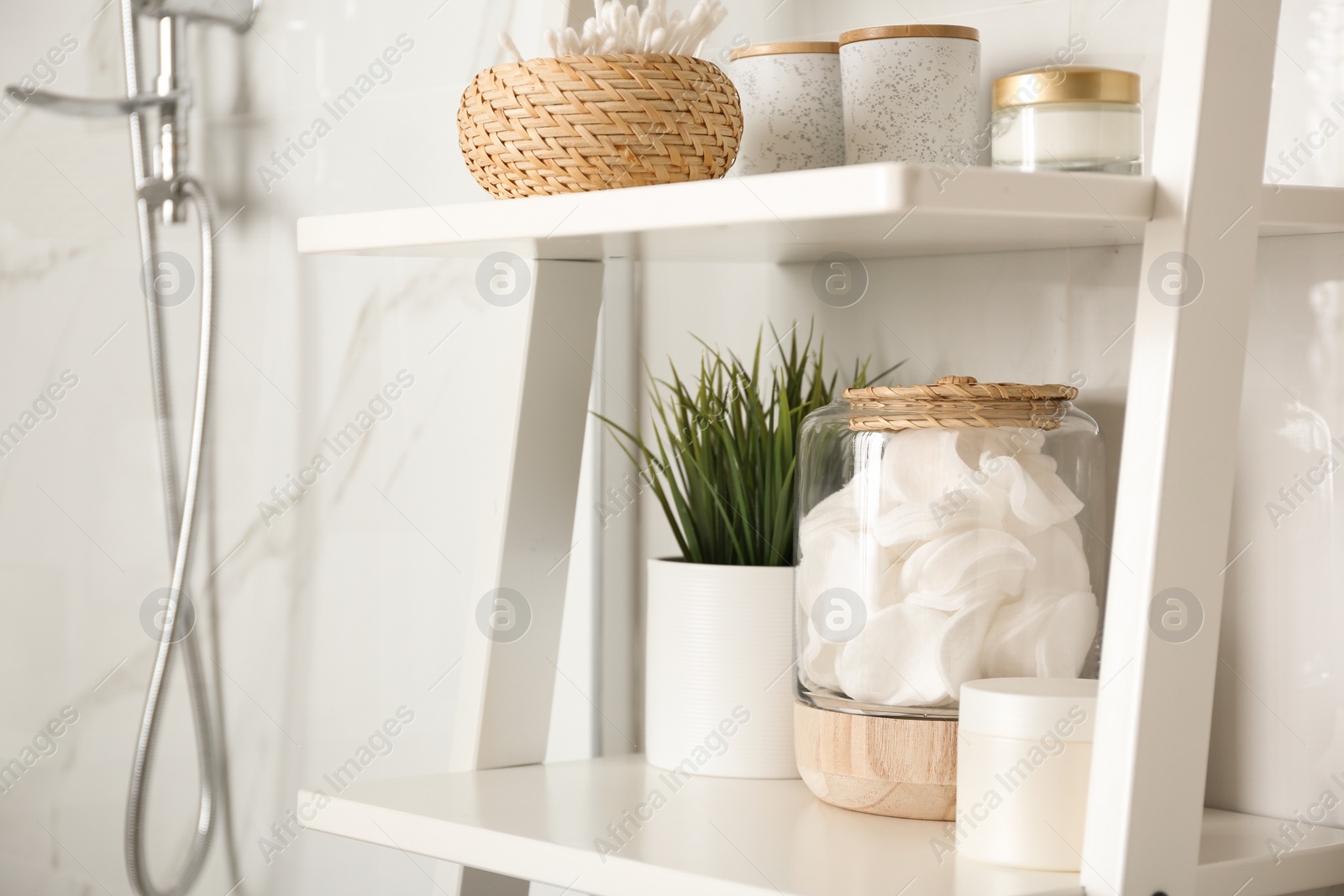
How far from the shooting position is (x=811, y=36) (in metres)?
0.79

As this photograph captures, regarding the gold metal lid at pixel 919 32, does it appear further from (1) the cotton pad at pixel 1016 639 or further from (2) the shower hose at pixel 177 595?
(2) the shower hose at pixel 177 595

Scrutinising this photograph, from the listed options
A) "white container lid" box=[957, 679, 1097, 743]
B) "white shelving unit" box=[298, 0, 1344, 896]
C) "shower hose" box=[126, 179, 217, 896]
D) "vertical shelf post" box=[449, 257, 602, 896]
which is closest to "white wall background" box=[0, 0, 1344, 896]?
"shower hose" box=[126, 179, 217, 896]

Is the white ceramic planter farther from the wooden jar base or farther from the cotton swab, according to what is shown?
the cotton swab

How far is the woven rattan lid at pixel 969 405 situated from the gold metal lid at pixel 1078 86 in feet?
0.40

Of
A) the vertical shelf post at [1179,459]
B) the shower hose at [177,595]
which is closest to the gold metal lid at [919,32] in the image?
the vertical shelf post at [1179,459]

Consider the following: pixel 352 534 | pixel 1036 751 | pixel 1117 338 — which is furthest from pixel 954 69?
pixel 352 534

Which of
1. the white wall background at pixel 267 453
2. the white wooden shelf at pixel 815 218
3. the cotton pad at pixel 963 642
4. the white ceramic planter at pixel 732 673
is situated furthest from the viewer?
the white wall background at pixel 267 453

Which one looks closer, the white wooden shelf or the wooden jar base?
the white wooden shelf

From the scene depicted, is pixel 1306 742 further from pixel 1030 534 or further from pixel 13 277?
pixel 13 277

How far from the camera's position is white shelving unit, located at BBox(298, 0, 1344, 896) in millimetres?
480

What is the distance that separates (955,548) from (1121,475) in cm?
10

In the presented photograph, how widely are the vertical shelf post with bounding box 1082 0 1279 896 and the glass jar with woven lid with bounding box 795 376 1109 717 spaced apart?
88mm

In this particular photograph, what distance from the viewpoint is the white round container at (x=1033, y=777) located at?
52 cm

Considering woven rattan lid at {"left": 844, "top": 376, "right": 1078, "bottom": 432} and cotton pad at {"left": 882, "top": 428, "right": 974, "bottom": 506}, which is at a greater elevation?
woven rattan lid at {"left": 844, "top": 376, "right": 1078, "bottom": 432}
